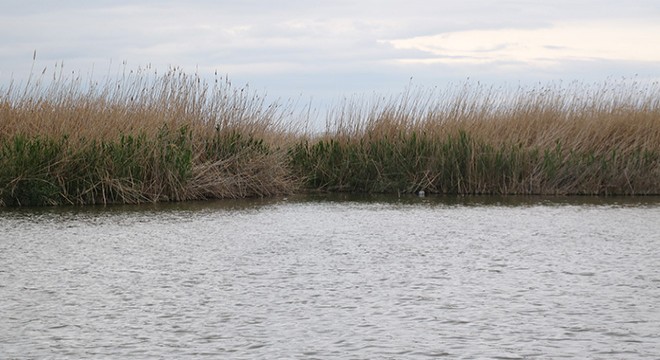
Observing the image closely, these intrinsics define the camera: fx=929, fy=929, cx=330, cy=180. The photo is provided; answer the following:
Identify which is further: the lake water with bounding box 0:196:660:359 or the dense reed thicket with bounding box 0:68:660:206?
the dense reed thicket with bounding box 0:68:660:206

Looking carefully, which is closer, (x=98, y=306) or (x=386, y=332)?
(x=386, y=332)

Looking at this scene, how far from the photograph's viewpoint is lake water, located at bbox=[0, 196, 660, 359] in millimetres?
4258

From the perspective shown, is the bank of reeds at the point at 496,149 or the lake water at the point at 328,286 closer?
the lake water at the point at 328,286

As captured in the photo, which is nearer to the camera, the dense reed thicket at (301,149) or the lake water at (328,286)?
the lake water at (328,286)

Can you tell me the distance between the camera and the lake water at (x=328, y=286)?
4.26 metres

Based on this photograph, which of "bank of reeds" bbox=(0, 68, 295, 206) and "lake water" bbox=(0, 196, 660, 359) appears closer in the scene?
"lake water" bbox=(0, 196, 660, 359)

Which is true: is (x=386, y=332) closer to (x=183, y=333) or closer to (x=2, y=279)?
(x=183, y=333)

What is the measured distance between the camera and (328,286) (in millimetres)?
5691

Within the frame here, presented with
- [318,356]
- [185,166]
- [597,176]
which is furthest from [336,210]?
[318,356]

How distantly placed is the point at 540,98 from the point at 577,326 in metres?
10.8

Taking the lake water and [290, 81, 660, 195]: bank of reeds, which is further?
[290, 81, 660, 195]: bank of reeds

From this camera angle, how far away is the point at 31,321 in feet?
15.4

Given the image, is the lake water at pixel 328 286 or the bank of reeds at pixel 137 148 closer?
the lake water at pixel 328 286

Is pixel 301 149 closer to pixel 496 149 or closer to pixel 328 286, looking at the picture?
pixel 496 149
